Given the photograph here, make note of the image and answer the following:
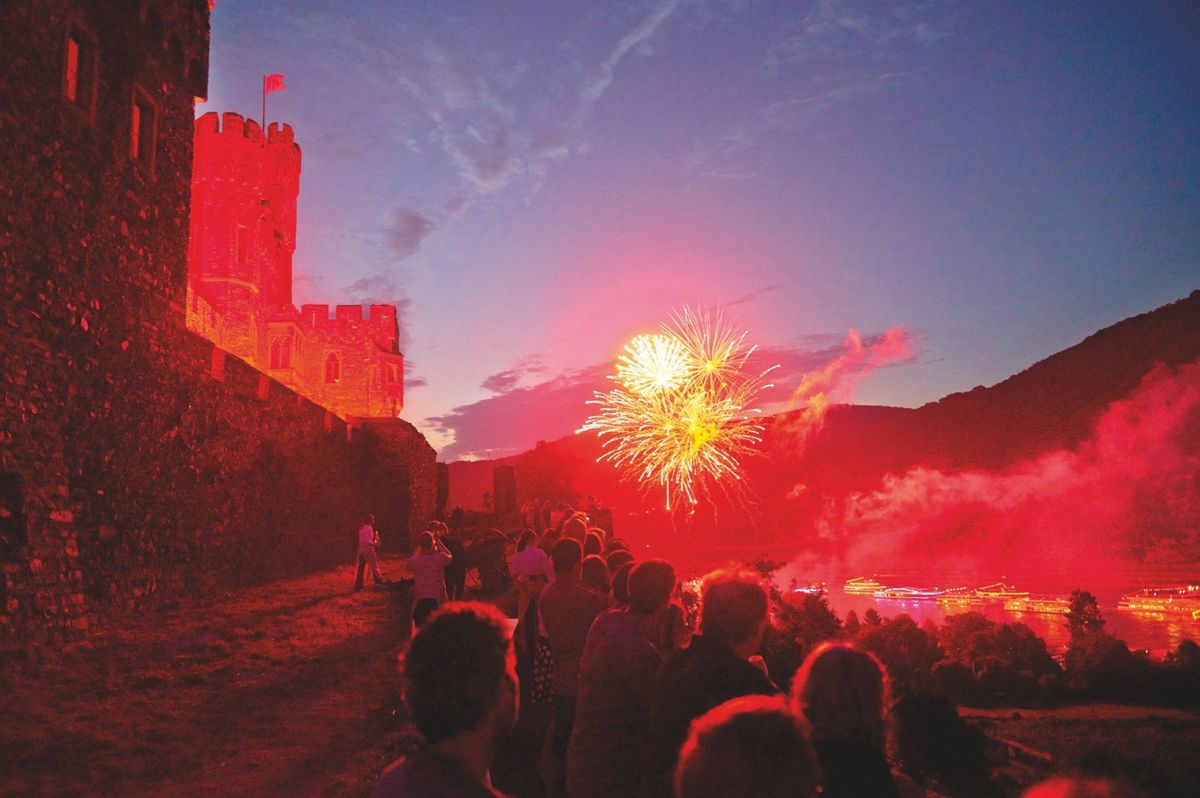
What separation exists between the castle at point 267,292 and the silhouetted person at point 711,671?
29.4 metres

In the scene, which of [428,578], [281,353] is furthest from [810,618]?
[281,353]

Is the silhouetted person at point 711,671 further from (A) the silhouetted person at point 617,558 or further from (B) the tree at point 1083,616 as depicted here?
(B) the tree at point 1083,616

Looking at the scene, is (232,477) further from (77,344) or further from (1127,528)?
(1127,528)

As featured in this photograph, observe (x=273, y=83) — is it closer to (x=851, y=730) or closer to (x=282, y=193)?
(x=282, y=193)

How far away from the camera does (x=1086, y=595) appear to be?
A: 24.4m

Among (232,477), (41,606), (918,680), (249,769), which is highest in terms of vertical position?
(232,477)

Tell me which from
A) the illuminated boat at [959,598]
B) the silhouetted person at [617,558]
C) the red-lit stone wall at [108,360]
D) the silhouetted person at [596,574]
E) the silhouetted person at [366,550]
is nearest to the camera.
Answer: the silhouetted person at [596,574]

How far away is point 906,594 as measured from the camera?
4462 cm

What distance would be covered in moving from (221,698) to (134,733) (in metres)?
1.39

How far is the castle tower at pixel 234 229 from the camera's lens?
35375 millimetres

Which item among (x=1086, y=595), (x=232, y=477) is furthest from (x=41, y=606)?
(x=1086, y=595)

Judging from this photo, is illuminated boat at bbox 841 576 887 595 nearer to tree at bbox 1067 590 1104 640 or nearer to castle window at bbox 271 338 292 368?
tree at bbox 1067 590 1104 640

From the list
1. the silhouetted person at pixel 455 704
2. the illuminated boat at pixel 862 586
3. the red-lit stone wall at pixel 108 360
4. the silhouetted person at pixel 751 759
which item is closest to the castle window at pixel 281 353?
the red-lit stone wall at pixel 108 360

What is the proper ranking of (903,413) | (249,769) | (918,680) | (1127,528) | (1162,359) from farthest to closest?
1. (903,413)
2. (1162,359)
3. (1127,528)
4. (918,680)
5. (249,769)
